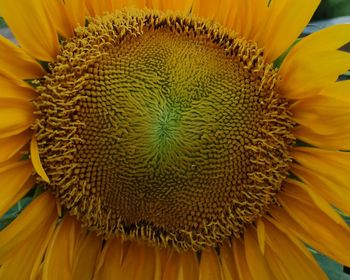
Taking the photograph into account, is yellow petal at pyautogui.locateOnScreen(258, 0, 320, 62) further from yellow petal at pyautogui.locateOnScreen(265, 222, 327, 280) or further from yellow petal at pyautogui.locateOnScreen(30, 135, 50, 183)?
yellow petal at pyautogui.locateOnScreen(30, 135, 50, 183)

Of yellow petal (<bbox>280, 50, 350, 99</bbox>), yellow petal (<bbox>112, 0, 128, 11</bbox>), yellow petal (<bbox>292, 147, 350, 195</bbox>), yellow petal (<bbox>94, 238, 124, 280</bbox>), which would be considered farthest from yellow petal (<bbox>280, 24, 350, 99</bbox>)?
yellow petal (<bbox>94, 238, 124, 280</bbox>)

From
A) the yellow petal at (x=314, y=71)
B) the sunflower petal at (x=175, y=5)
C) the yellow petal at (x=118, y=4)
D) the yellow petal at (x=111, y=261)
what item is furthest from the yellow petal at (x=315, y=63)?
the yellow petal at (x=111, y=261)

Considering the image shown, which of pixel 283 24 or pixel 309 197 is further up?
pixel 283 24

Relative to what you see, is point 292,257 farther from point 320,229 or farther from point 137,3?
point 137,3

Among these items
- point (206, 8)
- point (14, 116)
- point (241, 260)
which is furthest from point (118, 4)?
point (241, 260)

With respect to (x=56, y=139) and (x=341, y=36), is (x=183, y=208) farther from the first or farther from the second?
(x=341, y=36)

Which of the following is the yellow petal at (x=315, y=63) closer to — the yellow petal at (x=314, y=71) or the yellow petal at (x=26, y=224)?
the yellow petal at (x=314, y=71)
